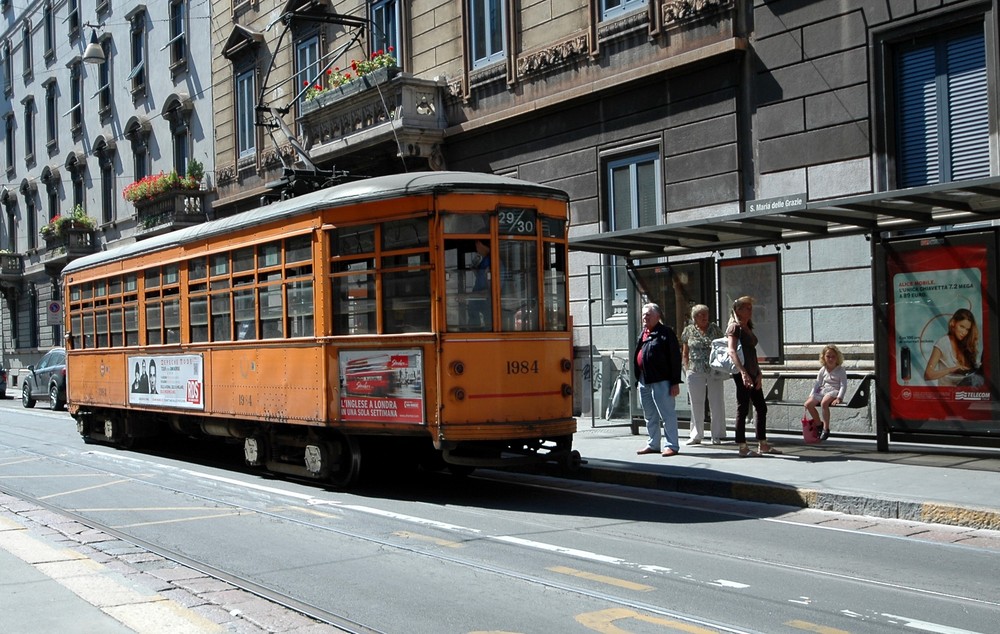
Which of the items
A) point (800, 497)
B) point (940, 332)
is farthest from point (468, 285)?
point (940, 332)

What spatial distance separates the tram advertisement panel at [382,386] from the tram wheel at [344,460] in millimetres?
478

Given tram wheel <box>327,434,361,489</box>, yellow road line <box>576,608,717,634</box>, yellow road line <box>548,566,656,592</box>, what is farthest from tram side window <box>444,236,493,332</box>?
yellow road line <box>576,608,717,634</box>

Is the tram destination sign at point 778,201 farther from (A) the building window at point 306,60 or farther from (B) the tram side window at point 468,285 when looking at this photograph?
(A) the building window at point 306,60

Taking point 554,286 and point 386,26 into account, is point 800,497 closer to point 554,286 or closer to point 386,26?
point 554,286

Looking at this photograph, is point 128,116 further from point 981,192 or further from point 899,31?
point 981,192

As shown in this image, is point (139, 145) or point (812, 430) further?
point (139, 145)

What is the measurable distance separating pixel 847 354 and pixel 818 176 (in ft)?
8.29

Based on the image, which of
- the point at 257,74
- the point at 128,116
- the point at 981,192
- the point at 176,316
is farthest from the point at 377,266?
the point at 128,116

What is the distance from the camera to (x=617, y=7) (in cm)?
1814

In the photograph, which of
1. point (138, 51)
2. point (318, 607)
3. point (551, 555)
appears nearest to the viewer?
point (318, 607)

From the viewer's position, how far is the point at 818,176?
1488 centimetres

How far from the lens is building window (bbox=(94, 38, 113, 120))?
41031mm

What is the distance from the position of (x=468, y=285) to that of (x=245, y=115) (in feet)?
73.6

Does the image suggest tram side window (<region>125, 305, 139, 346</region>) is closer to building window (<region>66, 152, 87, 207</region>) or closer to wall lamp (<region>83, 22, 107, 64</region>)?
wall lamp (<region>83, 22, 107, 64</region>)
